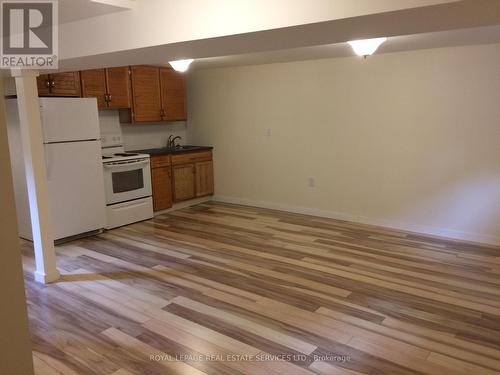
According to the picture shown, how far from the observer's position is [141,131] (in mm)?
6051

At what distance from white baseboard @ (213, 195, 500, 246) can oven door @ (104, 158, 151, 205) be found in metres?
1.55

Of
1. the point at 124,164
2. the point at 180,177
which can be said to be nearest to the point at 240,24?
the point at 124,164

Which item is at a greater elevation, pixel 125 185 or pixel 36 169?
pixel 36 169

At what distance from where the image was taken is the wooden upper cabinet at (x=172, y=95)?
19.4 ft

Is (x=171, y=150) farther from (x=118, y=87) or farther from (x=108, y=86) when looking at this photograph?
(x=108, y=86)

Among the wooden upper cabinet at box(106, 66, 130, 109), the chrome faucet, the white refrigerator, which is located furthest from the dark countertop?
the white refrigerator

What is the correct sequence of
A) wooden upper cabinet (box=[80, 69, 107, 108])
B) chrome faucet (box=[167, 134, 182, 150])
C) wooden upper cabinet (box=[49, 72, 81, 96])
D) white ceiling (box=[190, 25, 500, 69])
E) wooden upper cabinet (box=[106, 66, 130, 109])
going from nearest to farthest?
white ceiling (box=[190, 25, 500, 69]), wooden upper cabinet (box=[49, 72, 81, 96]), wooden upper cabinet (box=[80, 69, 107, 108]), wooden upper cabinet (box=[106, 66, 130, 109]), chrome faucet (box=[167, 134, 182, 150])

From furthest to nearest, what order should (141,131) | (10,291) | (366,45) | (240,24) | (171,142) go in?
(171,142) → (141,131) → (366,45) → (240,24) → (10,291)

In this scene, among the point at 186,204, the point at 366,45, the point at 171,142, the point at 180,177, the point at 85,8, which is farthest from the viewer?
the point at 171,142

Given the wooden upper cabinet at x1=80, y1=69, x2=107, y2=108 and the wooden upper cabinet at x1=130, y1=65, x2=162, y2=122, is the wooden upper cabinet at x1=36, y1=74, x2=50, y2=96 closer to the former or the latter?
the wooden upper cabinet at x1=80, y1=69, x2=107, y2=108

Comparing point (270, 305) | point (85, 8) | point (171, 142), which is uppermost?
point (85, 8)

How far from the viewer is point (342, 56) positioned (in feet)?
15.9

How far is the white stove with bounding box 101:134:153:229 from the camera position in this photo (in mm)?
4961

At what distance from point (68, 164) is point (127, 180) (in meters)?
0.89
